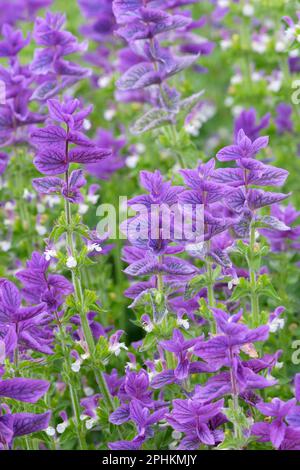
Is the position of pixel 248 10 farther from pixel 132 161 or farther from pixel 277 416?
pixel 277 416

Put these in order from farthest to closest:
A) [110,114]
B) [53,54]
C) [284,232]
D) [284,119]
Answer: [110,114] < [284,119] < [53,54] < [284,232]

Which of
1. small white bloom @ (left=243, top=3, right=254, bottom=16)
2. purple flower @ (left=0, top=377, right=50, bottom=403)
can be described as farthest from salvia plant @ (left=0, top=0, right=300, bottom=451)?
small white bloom @ (left=243, top=3, right=254, bottom=16)

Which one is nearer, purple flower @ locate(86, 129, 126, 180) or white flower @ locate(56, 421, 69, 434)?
white flower @ locate(56, 421, 69, 434)

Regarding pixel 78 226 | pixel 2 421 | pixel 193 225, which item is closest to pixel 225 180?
pixel 193 225

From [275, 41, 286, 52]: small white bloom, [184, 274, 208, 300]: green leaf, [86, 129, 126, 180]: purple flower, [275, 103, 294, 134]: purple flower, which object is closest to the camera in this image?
[184, 274, 208, 300]: green leaf

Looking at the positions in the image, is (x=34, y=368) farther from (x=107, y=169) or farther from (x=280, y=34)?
(x=280, y=34)

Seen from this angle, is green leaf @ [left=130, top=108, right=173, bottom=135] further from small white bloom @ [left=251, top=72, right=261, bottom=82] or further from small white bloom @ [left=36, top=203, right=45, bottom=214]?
small white bloom @ [left=251, top=72, right=261, bottom=82]

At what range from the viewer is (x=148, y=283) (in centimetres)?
179

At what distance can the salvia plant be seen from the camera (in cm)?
157

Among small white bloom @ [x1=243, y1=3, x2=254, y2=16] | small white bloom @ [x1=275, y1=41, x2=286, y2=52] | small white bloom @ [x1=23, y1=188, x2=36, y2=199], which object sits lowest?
small white bloom @ [x1=23, y1=188, x2=36, y2=199]

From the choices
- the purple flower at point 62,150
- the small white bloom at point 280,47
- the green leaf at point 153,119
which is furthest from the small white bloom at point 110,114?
the purple flower at point 62,150

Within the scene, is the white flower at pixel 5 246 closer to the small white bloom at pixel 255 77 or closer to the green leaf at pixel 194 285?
the green leaf at pixel 194 285

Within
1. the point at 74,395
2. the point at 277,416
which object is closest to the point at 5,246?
the point at 74,395
